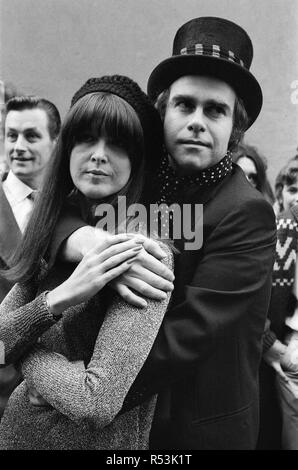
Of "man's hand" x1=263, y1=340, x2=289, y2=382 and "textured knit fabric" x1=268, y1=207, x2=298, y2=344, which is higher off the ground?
"textured knit fabric" x1=268, y1=207, x2=298, y2=344

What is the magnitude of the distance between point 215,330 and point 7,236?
34.2 inches

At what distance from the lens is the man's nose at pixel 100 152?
1296 millimetres

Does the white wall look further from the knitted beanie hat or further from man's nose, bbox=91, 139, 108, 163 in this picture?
man's nose, bbox=91, 139, 108, 163

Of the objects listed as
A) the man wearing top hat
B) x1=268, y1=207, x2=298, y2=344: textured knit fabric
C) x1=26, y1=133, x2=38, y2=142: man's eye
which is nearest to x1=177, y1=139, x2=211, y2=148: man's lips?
the man wearing top hat

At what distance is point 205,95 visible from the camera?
4.61ft

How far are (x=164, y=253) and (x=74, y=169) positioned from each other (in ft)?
1.03

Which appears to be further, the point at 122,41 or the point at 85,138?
the point at 122,41

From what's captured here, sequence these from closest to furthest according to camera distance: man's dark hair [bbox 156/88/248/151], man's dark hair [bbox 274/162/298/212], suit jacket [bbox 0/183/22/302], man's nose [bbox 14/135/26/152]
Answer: man's dark hair [bbox 156/88/248/151]
suit jacket [bbox 0/183/22/302]
man's nose [bbox 14/135/26/152]
man's dark hair [bbox 274/162/298/212]

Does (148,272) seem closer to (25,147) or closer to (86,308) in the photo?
(86,308)

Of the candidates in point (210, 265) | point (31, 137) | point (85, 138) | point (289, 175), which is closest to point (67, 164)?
point (85, 138)

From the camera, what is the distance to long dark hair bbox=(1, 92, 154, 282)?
1310 millimetres

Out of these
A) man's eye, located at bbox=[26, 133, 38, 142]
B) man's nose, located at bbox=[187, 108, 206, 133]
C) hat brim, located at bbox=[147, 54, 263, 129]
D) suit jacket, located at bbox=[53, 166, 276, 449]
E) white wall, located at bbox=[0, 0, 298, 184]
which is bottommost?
suit jacket, located at bbox=[53, 166, 276, 449]

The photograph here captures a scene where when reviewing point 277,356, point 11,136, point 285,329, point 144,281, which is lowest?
point 277,356

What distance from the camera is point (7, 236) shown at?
1830 millimetres
